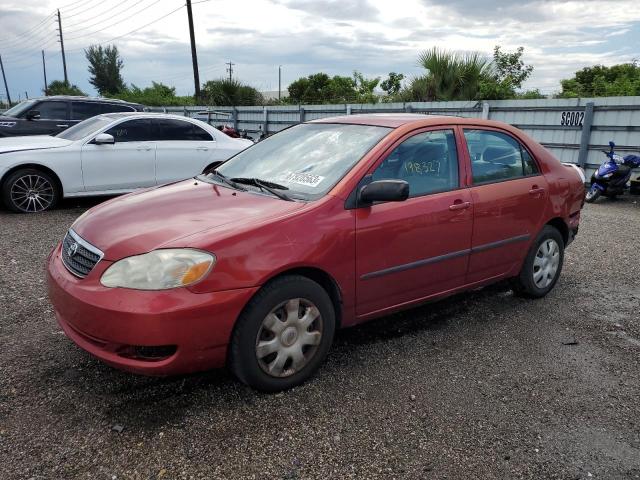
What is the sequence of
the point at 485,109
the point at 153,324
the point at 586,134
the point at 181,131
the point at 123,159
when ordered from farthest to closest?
the point at 485,109, the point at 586,134, the point at 181,131, the point at 123,159, the point at 153,324

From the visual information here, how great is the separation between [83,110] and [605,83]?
14436 millimetres

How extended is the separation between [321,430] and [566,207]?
322 centimetres

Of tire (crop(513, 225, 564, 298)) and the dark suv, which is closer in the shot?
tire (crop(513, 225, 564, 298))

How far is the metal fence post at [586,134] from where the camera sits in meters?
10.6

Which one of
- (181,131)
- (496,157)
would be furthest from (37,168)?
(496,157)

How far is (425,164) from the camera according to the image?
12.0 feet

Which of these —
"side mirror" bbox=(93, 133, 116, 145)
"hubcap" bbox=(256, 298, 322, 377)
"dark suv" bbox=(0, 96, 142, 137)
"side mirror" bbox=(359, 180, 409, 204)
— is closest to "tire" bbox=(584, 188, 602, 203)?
"side mirror" bbox=(359, 180, 409, 204)

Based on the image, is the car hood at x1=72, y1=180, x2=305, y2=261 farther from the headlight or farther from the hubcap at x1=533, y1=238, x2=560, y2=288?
the hubcap at x1=533, y1=238, x2=560, y2=288

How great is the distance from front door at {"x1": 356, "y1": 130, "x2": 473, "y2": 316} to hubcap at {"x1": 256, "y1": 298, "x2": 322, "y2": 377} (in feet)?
1.29

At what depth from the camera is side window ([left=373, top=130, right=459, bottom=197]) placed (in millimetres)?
3455

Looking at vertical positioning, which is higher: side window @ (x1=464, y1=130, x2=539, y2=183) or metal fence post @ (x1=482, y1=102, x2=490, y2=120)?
metal fence post @ (x1=482, y1=102, x2=490, y2=120)

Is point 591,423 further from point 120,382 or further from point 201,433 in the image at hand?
point 120,382

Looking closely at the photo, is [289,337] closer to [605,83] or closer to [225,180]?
[225,180]

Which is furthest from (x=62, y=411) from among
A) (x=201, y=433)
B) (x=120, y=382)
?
(x=201, y=433)
